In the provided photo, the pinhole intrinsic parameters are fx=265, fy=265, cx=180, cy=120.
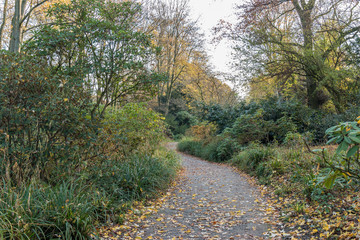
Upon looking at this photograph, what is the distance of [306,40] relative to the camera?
1223 cm

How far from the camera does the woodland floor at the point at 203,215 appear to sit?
4.23 m

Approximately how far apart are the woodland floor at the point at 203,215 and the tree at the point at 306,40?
6.91m

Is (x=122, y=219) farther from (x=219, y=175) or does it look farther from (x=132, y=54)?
(x=219, y=175)

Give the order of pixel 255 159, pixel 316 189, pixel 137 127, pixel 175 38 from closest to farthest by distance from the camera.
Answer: pixel 316 189, pixel 137 127, pixel 255 159, pixel 175 38

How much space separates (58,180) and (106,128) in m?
1.35

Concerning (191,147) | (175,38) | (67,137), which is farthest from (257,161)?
(175,38)

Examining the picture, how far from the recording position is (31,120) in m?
4.13

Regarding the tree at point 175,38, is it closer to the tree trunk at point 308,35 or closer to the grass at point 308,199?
the tree trunk at point 308,35

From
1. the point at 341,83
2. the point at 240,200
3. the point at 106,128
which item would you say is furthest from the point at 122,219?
the point at 341,83

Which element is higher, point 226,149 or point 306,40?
point 306,40

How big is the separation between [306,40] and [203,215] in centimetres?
1046

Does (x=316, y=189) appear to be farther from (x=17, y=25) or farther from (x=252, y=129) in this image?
(x=17, y=25)

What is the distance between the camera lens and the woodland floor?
13.9 feet

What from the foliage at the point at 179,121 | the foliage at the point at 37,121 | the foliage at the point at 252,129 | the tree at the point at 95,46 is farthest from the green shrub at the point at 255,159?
the foliage at the point at 179,121
